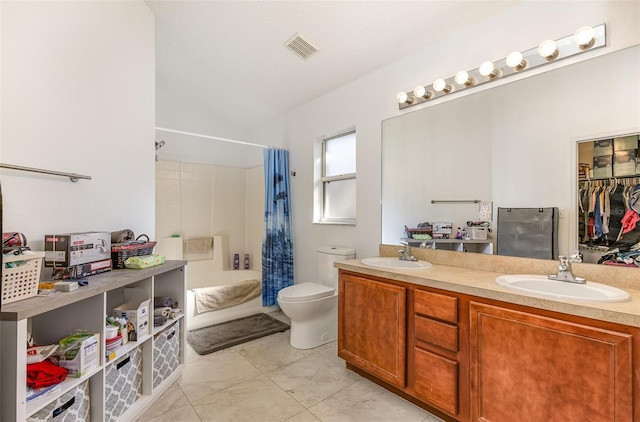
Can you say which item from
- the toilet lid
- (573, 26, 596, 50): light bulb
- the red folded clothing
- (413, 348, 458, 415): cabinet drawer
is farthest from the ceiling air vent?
the red folded clothing

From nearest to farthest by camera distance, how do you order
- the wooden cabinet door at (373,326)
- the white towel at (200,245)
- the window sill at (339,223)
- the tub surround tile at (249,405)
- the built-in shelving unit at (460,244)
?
the tub surround tile at (249,405) < the wooden cabinet door at (373,326) < the built-in shelving unit at (460,244) < the window sill at (339,223) < the white towel at (200,245)

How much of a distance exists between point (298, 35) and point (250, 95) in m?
1.23

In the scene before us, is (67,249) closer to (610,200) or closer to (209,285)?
(209,285)

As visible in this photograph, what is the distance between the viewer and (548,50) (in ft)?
5.19

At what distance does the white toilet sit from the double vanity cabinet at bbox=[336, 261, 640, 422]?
1.35 ft

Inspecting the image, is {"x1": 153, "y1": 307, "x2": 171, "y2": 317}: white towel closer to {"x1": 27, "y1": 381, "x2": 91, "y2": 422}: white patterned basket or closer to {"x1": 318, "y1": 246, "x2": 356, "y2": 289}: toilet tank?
{"x1": 27, "y1": 381, "x2": 91, "y2": 422}: white patterned basket

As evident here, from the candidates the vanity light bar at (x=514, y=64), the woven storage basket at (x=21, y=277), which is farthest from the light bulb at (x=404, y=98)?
the woven storage basket at (x=21, y=277)

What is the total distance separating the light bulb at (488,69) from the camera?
70.8 inches

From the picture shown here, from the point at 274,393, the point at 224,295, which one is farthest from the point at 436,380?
the point at 224,295

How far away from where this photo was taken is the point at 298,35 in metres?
2.25

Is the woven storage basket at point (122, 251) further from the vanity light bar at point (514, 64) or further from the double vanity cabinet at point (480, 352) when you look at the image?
the vanity light bar at point (514, 64)

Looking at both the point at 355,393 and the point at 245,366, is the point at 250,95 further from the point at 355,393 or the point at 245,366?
the point at 355,393

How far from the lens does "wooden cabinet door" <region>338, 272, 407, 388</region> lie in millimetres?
1731

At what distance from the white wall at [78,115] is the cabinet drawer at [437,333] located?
6.47 feet
